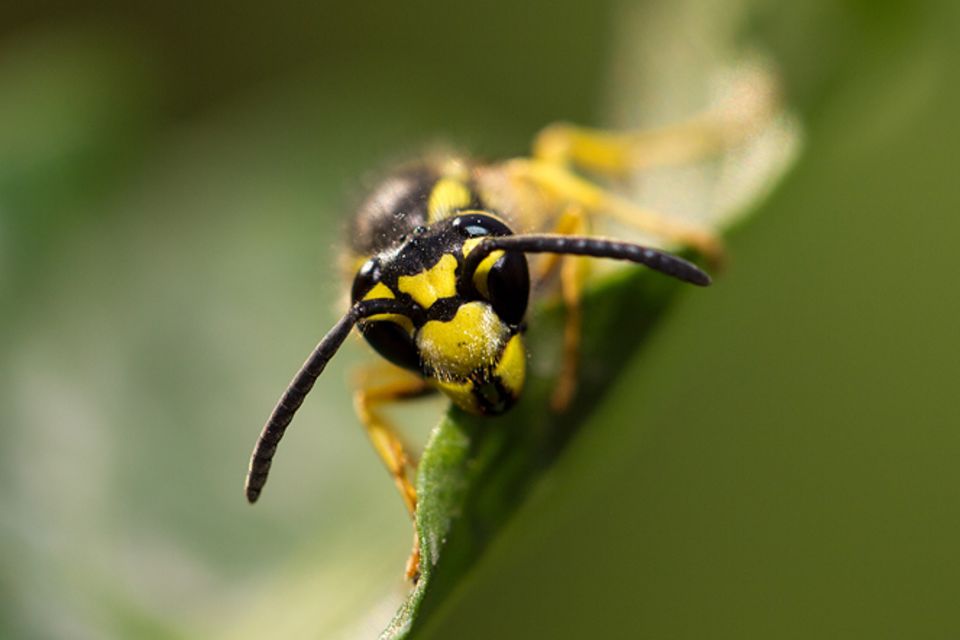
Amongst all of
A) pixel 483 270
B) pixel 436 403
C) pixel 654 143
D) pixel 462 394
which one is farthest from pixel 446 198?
pixel 654 143

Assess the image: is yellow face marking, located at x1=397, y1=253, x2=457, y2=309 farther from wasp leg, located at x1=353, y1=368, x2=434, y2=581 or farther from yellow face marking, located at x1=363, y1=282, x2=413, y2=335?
wasp leg, located at x1=353, y1=368, x2=434, y2=581

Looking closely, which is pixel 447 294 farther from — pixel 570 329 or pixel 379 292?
pixel 570 329

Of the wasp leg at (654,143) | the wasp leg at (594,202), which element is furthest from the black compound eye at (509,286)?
the wasp leg at (654,143)

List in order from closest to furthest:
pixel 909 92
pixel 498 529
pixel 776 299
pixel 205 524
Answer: pixel 498 529
pixel 909 92
pixel 205 524
pixel 776 299

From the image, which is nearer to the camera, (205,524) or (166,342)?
(205,524)

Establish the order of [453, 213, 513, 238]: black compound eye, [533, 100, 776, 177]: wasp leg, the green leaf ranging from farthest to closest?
[533, 100, 776, 177]: wasp leg < [453, 213, 513, 238]: black compound eye < the green leaf

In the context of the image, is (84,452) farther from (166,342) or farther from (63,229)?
(63,229)

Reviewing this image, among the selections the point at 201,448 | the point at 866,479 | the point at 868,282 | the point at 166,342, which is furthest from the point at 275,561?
the point at 868,282

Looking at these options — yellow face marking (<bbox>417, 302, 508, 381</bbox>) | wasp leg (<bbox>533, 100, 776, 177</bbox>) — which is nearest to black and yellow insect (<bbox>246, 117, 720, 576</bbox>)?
yellow face marking (<bbox>417, 302, 508, 381</bbox>)
